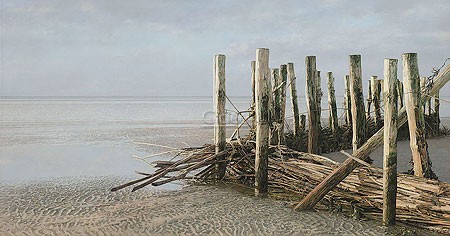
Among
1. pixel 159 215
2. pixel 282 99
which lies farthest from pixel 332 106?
pixel 159 215

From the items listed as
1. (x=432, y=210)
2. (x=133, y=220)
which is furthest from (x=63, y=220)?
(x=432, y=210)

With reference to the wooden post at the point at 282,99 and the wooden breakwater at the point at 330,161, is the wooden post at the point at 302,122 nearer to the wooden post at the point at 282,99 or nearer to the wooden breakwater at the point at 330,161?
the wooden breakwater at the point at 330,161

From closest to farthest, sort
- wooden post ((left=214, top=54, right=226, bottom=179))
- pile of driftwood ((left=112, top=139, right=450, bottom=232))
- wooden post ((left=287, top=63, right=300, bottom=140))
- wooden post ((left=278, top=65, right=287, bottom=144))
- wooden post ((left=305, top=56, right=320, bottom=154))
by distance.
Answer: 1. pile of driftwood ((left=112, top=139, right=450, bottom=232))
2. wooden post ((left=214, top=54, right=226, bottom=179))
3. wooden post ((left=278, top=65, right=287, bottom=144))
4. wooden post ((left=305, top=56, right=320, bottom=154))
5. wooden post ((left=287, top=63, right=300, bottom=140))

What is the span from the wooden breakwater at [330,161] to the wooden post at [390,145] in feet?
0.04

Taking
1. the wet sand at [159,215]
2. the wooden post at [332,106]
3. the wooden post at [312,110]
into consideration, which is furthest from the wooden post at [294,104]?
the wet sand at [159,215]

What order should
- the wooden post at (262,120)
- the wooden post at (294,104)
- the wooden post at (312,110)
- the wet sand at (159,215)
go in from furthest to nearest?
the wooden post at (294,104) < the wooden post at (312,110) < the wooden post at (262,120) < the wet sand at (159,215)

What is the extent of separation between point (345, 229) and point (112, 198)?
392 centimetres

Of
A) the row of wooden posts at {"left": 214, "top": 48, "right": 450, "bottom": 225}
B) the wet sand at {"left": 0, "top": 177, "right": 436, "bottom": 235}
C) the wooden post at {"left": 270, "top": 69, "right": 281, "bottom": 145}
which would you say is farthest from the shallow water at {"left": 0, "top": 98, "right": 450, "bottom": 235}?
the wooden post at {"left": 270, "top": 69, "right": 281, "bottom": 145}

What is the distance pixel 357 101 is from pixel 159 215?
4.74 metres

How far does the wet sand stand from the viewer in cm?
616

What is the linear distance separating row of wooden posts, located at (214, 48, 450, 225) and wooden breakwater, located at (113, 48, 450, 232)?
0.04ft

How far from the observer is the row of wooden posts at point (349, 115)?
5883 millimetres

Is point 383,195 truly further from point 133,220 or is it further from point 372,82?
point 372,82

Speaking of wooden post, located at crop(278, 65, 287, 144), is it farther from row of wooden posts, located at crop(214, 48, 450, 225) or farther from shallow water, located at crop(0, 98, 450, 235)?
shallow water, located at crop(0, 98, 450, 235)
